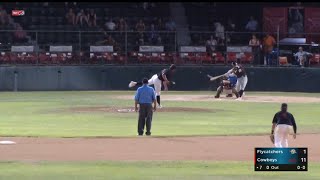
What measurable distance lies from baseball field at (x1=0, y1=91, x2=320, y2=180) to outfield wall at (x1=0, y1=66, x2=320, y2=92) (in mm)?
3626

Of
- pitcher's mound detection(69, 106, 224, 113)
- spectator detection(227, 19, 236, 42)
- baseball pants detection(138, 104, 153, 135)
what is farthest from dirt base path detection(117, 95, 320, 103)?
baseball pants detection(138, 104, 153, 135)

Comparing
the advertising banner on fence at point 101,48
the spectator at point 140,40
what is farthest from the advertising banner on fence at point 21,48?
the spectator at point 140,40

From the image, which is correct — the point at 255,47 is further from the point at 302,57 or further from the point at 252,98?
the point at 252,98

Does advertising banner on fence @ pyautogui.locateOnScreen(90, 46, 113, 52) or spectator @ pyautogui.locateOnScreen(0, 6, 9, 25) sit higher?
spectator @ pyautogui.locateOnScreen(0, 6, 9, 25)

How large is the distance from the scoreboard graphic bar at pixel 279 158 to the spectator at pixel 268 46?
101ft

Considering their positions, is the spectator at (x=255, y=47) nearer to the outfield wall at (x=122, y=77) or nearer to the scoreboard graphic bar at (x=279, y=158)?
the outfield wall at (x=122, y=77)

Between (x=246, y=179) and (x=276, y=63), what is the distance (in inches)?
1192

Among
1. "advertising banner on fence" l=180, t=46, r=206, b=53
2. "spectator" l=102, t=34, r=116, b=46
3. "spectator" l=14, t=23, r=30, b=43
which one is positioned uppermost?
"spectator" l=14, t=23, r=30, b=43

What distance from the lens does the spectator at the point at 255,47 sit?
153 feet

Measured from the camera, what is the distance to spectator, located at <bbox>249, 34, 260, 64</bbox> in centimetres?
4678

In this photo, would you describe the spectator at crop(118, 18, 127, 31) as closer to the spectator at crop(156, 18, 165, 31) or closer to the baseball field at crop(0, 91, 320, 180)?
the spectator at crop(156, 18, 165, 31)

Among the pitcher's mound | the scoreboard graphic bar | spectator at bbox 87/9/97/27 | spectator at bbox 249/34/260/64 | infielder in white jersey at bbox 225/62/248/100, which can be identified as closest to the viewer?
the scoreboard graphic bar

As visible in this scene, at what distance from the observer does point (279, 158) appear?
1512 centimetres

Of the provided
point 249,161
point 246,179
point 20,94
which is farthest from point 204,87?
point 246,179
